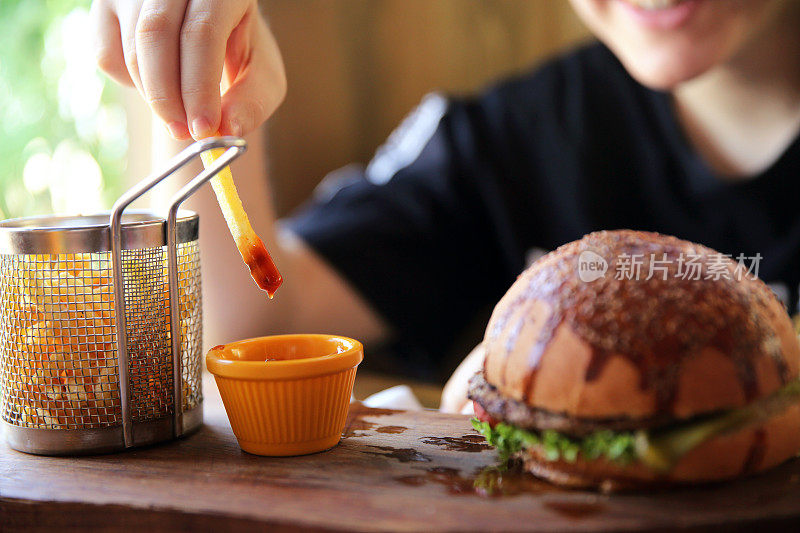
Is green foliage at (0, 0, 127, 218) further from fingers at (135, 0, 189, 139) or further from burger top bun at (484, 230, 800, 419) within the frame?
burger top bun at (484, 230, 800, 419)

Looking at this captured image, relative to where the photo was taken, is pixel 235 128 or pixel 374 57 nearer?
pixel 235 128

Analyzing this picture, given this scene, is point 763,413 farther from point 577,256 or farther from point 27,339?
point 27,339

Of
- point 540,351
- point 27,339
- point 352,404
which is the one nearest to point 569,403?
point 540,351

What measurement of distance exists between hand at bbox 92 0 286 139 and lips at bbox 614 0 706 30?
0.91m

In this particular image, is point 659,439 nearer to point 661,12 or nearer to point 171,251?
point 171,251

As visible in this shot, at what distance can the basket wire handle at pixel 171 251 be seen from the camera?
887 millimetres

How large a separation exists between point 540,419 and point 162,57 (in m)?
0.65

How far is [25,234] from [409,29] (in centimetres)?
235

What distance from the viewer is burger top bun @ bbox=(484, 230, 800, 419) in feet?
2.54

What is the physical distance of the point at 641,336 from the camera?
0.79 m

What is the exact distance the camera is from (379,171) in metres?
2.54

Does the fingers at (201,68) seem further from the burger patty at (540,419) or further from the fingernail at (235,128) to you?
the burger patty at (540,419)

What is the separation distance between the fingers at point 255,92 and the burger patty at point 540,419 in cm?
48

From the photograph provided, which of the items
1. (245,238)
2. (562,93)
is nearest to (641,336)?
(245,238)
